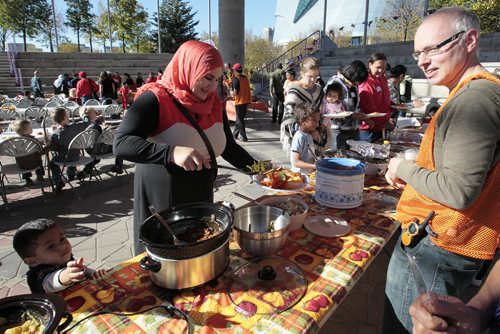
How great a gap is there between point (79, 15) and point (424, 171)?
119 ft

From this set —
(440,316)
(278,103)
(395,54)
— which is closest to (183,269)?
(440,316)

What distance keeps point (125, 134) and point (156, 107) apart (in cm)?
19

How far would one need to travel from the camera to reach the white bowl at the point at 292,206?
1.52 metres

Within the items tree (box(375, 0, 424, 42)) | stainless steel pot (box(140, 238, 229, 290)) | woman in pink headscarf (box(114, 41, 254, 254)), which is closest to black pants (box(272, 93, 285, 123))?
woman in pink headscarf (box(114, 41, 254, 254))

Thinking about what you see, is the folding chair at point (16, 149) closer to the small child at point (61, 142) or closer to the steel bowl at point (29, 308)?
the small child at point (61, 142)

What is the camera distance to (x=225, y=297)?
3.53 feet

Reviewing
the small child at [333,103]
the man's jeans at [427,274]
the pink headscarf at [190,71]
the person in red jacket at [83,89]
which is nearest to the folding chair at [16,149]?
the pink headscarf at [190,71]

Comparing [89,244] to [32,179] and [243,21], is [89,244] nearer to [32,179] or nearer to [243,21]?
[32,179]

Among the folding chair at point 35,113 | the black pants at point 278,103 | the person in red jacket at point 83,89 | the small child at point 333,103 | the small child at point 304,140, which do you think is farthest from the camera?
the person in red jacket at point 83,89

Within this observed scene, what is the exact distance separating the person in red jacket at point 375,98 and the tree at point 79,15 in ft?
110

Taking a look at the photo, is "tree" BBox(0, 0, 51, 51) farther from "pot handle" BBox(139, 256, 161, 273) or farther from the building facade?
"pot handle" BBox(139, 256, 161, 273)

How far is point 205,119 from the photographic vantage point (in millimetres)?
1711

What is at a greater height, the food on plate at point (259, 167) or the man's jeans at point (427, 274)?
the food on plate at point (259, 167)

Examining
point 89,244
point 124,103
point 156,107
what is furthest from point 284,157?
point 124,103
